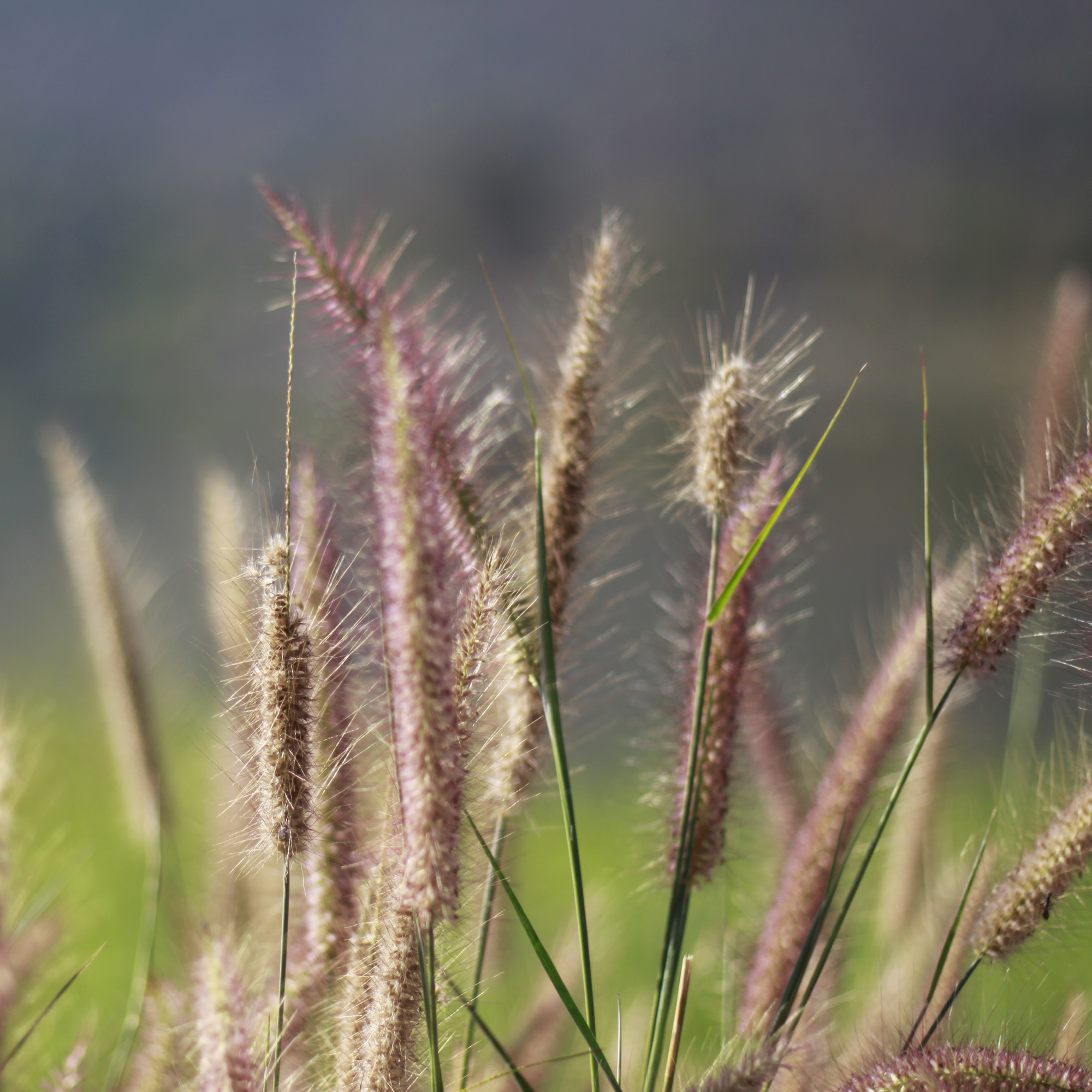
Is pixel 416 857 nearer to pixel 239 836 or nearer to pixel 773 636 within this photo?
pixel 239 836

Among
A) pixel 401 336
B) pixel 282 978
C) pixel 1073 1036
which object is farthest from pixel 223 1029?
pixel 1073 1036

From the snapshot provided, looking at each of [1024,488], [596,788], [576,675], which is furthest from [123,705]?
[596,788]

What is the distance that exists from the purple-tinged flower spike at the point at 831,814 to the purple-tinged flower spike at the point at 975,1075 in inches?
4.0

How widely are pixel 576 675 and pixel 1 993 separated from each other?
0.29 metres

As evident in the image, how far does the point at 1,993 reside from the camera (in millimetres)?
428

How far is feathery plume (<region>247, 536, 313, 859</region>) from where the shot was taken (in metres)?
0.33

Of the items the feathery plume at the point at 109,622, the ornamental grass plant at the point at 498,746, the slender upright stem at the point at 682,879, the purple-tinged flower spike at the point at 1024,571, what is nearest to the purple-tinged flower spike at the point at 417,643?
the ornamental grass plant at the point at 498,746

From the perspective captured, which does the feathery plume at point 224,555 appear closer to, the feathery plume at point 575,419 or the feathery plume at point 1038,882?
the feathery plume at point 575,419

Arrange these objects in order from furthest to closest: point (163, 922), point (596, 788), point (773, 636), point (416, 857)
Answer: point (596, 788) < point (163, 922) < point (773, 636) < point (416, 857)

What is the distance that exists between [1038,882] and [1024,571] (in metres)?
0.13

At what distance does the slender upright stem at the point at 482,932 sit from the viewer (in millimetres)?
408

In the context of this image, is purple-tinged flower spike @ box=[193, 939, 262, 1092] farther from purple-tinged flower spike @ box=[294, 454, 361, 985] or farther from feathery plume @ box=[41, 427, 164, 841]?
feathery plume @ box=[41, 427, 164, 841]

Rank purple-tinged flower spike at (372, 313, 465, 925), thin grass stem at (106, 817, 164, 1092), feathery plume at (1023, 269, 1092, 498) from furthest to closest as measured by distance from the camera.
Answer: feathery plume at (1023, 269, 1092, 498) → thin grass stem at (106, 817, 164, 1092) → purple-tinged flower spike at (372, 313, 465, 925)

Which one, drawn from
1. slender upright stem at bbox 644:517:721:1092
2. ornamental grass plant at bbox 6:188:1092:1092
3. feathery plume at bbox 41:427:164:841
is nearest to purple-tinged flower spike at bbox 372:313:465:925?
ornamental grass plant at bbox 6:188:1092:1092
